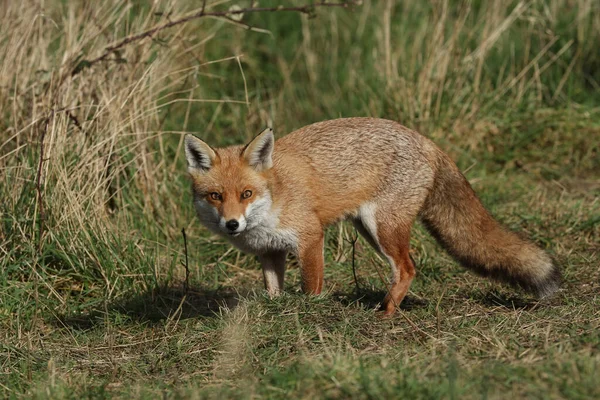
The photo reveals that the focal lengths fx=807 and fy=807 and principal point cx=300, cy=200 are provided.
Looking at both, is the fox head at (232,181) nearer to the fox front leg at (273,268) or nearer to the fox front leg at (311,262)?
the fox front leg at (311,262)

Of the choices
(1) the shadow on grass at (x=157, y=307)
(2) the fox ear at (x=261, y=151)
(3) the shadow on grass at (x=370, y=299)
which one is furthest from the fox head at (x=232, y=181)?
(3) the shadow on grass at (x=370, y=299)

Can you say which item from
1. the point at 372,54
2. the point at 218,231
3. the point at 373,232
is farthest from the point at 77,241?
the point at 372,54

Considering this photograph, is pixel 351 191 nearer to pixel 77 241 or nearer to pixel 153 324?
pixel 153 324

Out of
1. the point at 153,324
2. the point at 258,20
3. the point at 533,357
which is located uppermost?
the point at 258,20

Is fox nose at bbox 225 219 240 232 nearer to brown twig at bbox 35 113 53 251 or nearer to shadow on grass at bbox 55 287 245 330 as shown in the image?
shadow on grass at bbox 55 287 245 330

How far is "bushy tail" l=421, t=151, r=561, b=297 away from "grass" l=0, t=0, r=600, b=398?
0.24 metres

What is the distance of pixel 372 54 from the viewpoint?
343 inches

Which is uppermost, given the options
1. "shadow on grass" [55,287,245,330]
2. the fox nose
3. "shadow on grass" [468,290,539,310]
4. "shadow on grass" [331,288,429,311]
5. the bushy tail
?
the fox nose

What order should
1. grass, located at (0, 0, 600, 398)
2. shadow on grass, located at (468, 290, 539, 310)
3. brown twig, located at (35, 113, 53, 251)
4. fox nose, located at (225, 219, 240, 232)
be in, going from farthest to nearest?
brown twig, located at (35, 113, 53, 251)
shadow on grass, located at (468, 290, 539, 310)
fox nose, located at (225, 219, 240, 232)
grass, located at (0, 0, 600, 398)

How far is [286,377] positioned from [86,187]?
309cm

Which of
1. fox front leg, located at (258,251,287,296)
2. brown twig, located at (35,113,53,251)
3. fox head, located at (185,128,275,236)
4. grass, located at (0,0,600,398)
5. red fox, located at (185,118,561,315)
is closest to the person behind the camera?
grass, located at (0,0,600,398)

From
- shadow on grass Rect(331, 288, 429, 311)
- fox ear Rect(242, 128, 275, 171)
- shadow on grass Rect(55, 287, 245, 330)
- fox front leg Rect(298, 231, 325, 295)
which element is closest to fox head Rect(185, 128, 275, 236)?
fox ear Rect(242, 128, 275, 171)

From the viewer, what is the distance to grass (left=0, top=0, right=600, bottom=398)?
14.2 feet

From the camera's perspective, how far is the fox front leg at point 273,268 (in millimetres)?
5586
